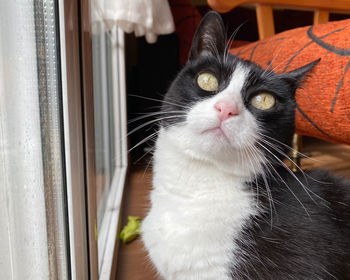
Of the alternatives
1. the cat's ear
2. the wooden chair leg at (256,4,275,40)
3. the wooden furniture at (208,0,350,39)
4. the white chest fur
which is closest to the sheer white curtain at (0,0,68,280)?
the white chest fur

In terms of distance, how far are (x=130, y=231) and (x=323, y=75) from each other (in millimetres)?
762

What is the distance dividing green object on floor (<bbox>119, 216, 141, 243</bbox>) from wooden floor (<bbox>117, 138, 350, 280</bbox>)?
2 cm

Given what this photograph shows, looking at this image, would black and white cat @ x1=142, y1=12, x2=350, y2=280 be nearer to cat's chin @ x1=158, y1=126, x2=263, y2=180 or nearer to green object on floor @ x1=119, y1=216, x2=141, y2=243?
cat's chin @ x1=158, y1=126, x2=263, y2=180

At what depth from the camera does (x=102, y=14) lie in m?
0.92

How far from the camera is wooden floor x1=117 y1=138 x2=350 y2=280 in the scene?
0.91m

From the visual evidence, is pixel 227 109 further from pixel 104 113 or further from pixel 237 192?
pixel 104 113

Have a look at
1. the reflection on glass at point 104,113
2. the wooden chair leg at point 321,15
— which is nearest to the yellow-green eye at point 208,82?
the reflection on glass at point 104,113

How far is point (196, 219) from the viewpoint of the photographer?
606 mm

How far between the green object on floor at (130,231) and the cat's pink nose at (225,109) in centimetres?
67

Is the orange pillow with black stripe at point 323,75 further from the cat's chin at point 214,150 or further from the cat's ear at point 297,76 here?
the cat's chin at point 214,150

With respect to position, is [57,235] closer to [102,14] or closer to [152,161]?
[152,161]

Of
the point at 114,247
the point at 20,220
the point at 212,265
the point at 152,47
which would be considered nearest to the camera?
the point at 20,220

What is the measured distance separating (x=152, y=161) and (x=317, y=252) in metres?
0.40

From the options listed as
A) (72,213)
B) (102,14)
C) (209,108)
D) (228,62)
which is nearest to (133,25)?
(102,14)
